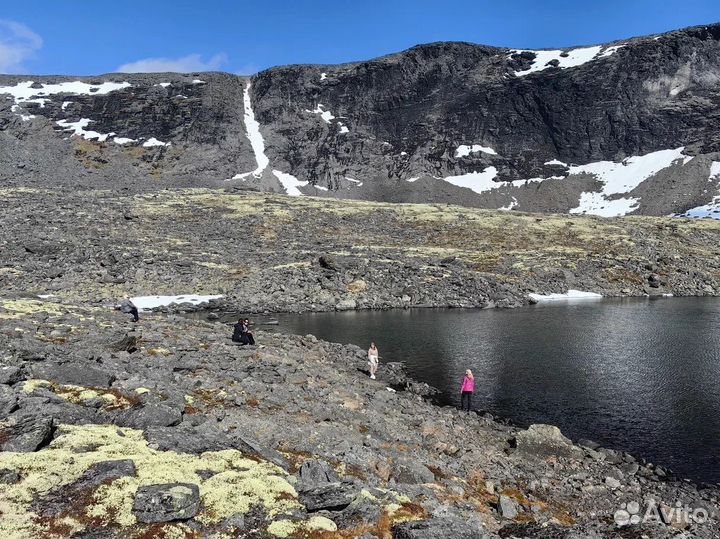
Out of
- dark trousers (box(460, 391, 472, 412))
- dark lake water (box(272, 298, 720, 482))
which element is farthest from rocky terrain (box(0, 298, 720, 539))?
dark lake water (box(272, 298, 720, 482))

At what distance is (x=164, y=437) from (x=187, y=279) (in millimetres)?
58054

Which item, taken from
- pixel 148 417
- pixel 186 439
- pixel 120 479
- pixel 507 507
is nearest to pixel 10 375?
pixel 148 417

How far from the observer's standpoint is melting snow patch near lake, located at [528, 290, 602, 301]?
240ft

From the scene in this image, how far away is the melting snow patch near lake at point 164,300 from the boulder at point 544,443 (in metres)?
47.6

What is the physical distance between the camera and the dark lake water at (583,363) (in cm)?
2388

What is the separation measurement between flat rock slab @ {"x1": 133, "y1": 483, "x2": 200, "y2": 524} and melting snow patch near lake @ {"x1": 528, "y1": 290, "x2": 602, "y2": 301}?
65.8 metres

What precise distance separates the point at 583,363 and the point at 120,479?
3266 centimetres

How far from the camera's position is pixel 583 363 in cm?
3625

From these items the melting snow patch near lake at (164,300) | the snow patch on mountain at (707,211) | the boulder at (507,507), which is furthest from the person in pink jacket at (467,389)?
the snow patch on mountain at (707,211)

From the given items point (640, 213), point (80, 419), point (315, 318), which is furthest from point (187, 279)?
point (640, 213)

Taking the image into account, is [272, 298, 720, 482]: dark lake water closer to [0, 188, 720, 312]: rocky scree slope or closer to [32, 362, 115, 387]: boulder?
[0, 188, 720, 312]: rocky scree slope

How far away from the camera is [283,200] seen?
126188 millimetres

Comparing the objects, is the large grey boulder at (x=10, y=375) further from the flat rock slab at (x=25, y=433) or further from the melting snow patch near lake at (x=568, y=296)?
the melting snow patch near lake at (x=568, y=296)

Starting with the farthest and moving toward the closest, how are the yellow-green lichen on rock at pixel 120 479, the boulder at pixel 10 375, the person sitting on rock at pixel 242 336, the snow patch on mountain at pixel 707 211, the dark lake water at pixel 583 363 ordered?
the snow patch on mountain at pixel 707 211 → the person sitting on rock at pixel 242 336 → the dark lake water at pixel 583 363 → the boulder at pixel 10 375 → the yellow-green lichen on rock at pixel 120 479
